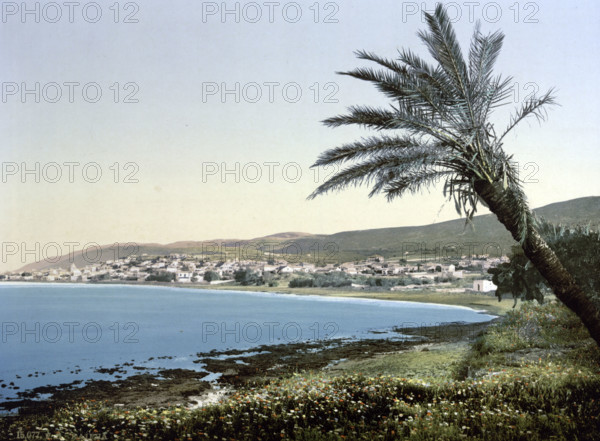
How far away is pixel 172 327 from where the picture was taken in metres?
32.6

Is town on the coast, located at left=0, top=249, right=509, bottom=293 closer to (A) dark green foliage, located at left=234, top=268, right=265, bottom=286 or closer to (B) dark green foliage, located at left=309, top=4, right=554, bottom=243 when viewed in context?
(A) dark green foliage, located at left=234, top=268, right=265, bottom=286

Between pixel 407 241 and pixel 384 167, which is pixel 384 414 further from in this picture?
pixel 407 241

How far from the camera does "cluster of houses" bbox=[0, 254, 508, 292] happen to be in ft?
132

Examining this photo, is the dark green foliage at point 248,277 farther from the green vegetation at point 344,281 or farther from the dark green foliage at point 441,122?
the dark green foliage at point 441,122

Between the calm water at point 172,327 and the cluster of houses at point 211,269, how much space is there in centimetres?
270

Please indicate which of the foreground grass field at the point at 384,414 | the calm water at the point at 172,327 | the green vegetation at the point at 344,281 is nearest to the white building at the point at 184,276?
the calm water at the point at 172,327

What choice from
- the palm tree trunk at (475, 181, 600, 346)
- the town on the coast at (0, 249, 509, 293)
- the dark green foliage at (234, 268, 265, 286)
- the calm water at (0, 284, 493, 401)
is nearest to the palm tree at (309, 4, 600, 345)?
the palm tree trunk at (475, 181, 600, 346)

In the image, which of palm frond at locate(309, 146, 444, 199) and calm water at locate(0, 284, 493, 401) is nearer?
palm frond at locate(309, 146, 444, 199)

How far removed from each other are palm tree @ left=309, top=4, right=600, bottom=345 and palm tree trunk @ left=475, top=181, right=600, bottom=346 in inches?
0.7

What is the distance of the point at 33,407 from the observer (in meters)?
12.3

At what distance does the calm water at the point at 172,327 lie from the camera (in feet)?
63.1

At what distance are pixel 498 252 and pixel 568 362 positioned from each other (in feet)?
39.8

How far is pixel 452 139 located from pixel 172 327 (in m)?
27.3

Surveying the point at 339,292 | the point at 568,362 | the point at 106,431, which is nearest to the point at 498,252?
the point at 568,362
